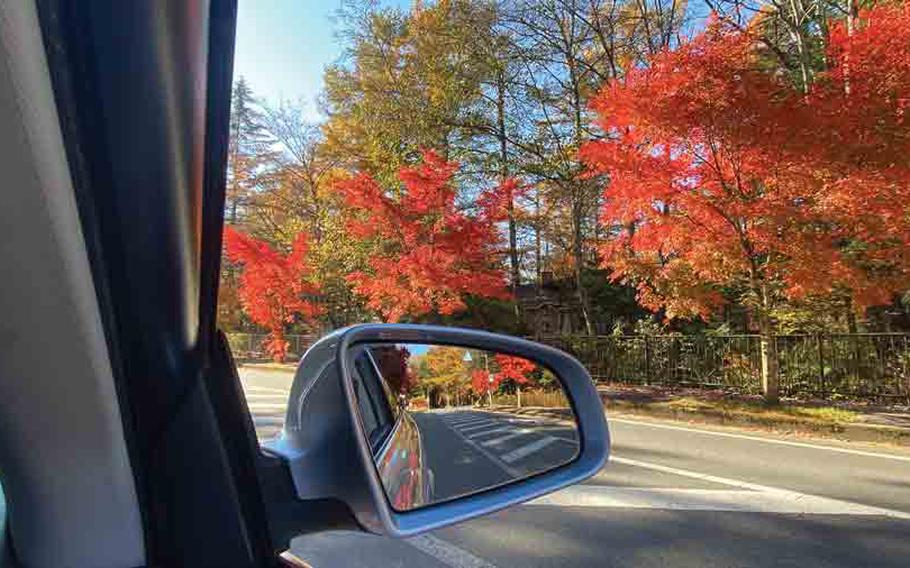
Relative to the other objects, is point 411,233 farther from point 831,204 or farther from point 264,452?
point 264,452

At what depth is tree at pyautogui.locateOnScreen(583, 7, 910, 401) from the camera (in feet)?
24.7

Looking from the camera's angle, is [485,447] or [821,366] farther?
[821,366]

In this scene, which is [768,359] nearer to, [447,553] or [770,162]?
[770,162]

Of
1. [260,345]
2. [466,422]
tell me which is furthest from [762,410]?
[260,345]

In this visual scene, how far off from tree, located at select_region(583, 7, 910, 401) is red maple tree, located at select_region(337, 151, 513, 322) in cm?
272

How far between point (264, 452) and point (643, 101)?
8.24 m

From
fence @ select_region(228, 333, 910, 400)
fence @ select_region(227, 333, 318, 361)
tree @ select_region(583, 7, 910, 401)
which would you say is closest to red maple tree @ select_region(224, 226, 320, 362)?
fence @ select_region(227, 333, 318, 361)

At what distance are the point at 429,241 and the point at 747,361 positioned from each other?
653 cm

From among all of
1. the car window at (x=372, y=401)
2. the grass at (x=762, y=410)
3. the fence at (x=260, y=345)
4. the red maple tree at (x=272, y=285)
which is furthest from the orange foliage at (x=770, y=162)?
the car window at (x=372, y=401)

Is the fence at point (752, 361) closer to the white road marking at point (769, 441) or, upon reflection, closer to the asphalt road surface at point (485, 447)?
the white road marking at point (769, 441)

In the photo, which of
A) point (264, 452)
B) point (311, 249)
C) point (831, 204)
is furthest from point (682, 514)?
point (311, 249)

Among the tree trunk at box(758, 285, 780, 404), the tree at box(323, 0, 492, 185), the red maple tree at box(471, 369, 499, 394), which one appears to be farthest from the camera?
the tree at box(323, 0, 492, 185)

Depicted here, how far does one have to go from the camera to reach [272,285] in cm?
1470

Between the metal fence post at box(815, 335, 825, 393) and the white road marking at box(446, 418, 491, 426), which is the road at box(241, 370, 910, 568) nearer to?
the white road marking at box(446, 418, 491, 426)
